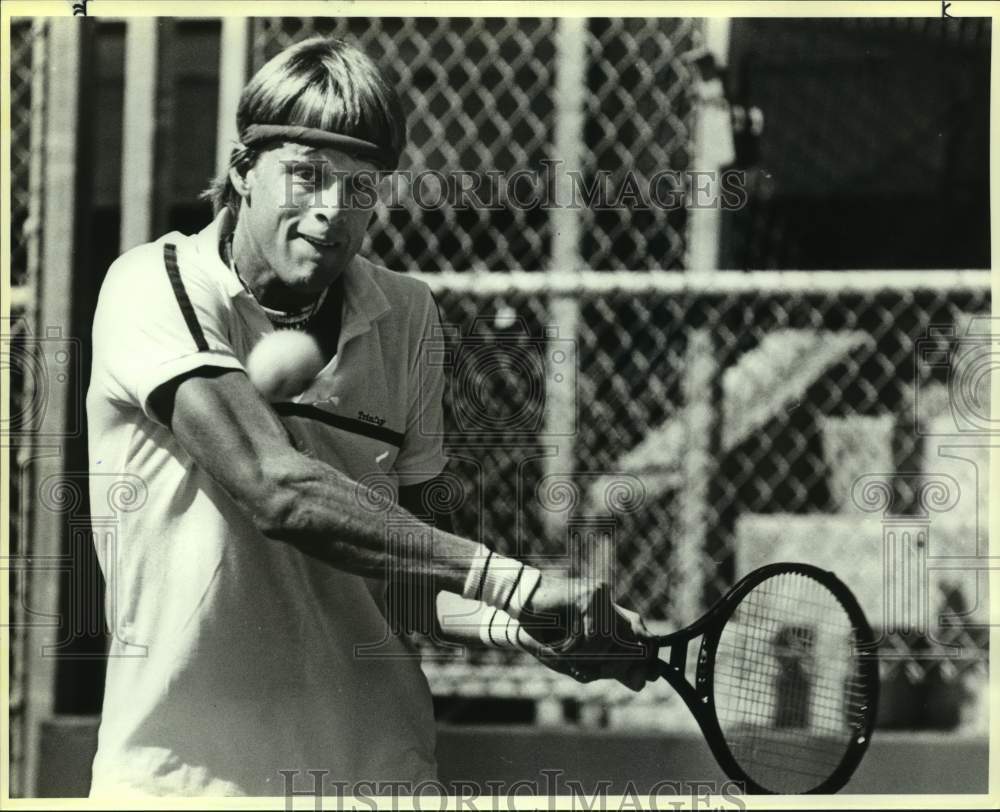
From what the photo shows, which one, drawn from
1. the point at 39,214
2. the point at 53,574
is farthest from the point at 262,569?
the point at 39,214

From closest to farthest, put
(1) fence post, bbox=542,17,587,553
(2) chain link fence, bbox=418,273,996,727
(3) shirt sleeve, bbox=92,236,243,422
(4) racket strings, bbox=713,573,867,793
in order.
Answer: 1. (3) shirt sleeve, bbox=92,236,243,422
2. (4) racket strings, bbox=713,573,867,793
3. (2) chain link fence, bbox=418,273,996,727
4. (1) fence post, bbox=542,17,587,553

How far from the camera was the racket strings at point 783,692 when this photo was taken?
10.5 feet

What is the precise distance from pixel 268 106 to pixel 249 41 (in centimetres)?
65

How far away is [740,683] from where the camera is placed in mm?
3223

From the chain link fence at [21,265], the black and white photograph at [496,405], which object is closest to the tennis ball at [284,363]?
the black and white photograph at [496,405]

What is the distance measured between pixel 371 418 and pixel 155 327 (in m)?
0.45

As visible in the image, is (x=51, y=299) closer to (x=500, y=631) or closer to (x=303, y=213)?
(x=303, y=213)

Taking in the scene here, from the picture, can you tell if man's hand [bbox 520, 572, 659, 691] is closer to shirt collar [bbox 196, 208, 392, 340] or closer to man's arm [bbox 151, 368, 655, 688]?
man's arm [bbox 151, 368, 655, 688]

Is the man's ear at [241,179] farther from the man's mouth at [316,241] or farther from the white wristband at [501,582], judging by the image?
the white wristband at [501,582]

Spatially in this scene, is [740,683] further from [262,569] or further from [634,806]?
[262,569]

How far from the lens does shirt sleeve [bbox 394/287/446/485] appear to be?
3.27m

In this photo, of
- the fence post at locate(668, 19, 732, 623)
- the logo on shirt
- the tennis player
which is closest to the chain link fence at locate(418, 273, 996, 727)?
the fence post at locate(668, 19, 732, 623)

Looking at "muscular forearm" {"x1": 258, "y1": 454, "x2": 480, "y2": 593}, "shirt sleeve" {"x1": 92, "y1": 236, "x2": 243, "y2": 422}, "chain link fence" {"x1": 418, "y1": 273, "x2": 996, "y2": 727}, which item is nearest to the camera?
"muscular forearm" {"x1": 258, "y1": 454, "x2": 480, "y2": 593}

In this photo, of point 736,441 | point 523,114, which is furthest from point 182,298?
point 736,441
